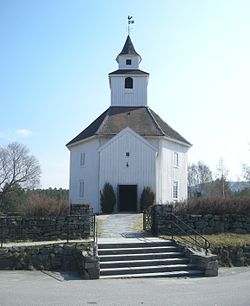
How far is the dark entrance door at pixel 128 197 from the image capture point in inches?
1559

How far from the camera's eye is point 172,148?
4331 cm

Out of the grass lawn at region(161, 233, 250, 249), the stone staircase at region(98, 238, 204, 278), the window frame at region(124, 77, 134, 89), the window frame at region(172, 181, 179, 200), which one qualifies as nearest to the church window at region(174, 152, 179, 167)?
the window frame at region(172, 181, 179, 200)

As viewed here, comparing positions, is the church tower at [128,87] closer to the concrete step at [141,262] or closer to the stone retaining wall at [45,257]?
the stone retaining wall at [45,257]

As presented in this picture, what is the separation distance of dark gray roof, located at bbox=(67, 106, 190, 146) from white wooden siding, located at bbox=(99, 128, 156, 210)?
187 centimetres

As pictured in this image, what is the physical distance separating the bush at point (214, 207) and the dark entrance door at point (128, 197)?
53.5ft

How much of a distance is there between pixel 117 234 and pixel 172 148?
22.7 meters

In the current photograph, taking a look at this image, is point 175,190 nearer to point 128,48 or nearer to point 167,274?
point 128,48

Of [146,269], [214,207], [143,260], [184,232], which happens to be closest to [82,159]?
[214,207]

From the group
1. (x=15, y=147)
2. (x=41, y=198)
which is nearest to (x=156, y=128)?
(x=41, y=198)

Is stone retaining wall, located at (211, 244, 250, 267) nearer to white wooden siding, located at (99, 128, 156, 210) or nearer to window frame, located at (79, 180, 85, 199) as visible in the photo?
white wooden siding, located at (99, 128, 156, 210)

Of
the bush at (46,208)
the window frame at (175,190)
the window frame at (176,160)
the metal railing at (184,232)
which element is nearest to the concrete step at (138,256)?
the metal railing at (184,232)

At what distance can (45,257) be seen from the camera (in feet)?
55.4

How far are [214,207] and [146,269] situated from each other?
8162mm

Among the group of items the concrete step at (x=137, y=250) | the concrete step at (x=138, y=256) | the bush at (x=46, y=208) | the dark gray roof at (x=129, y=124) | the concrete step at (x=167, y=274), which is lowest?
the concrete step at (x=167, y=274)
